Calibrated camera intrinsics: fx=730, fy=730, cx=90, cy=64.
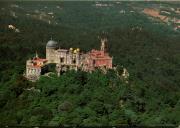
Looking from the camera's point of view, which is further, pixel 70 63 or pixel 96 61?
pixel 70 63

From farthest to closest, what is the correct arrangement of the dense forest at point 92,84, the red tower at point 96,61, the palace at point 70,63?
1. the red tower at point 96,61
2. the palace at point 70,63
3. the dense forest at point 92,84

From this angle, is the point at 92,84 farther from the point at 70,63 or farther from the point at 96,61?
the point at 70,63

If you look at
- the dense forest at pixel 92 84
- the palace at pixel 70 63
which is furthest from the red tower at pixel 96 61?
the dense forest at pixel 92 84

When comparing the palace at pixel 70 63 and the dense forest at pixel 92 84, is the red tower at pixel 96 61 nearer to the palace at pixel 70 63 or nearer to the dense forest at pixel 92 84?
the palace at pixel 70 63

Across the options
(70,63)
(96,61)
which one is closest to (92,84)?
(96,61)

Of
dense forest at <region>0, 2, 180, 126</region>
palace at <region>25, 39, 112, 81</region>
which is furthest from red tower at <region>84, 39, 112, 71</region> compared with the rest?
dense forest at <region>0, 2, 180, 126</region>

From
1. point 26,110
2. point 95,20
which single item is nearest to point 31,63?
point 26,110

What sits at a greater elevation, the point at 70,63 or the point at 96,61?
the point at 96,61

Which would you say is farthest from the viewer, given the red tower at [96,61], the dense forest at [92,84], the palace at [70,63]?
the red tower at [96,61]

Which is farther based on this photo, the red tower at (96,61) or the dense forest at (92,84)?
the red tower at (96,61)

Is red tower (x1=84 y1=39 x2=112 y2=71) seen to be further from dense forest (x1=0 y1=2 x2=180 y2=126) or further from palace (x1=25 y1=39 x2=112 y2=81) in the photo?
dense forest (x1=0 y1=2 x2=180 y2=126)
